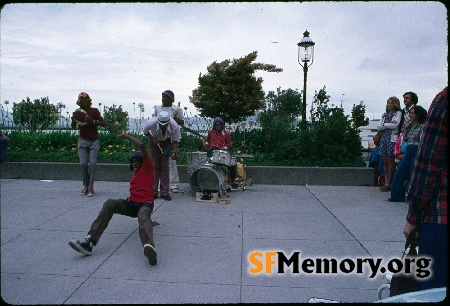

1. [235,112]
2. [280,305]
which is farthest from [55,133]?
[280,305]

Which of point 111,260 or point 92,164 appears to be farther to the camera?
point 92,164

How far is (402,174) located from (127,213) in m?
5.02

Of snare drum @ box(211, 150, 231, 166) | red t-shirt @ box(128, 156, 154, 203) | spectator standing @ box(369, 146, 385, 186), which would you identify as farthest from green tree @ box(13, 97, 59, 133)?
spectator standing @ box(369, 146, 385, 186)

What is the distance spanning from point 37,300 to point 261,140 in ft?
27.8

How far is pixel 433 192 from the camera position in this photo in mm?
2477

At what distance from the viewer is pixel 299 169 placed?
30.3 ft

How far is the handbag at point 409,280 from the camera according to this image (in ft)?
8.29

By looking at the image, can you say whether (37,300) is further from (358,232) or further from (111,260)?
(358,232)

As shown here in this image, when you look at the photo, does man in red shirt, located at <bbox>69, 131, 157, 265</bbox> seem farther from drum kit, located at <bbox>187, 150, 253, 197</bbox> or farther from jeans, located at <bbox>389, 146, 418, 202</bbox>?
jeans, located at <bbox>389, 146, 418, 202</bbox>

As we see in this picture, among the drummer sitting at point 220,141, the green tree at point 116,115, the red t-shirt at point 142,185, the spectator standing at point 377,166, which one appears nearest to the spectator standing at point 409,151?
the spectator standing at point 377,166

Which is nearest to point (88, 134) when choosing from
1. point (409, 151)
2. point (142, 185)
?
point (142, 185)

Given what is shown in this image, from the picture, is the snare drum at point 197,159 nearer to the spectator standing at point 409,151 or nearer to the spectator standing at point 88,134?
the spectator standing at point 88,134

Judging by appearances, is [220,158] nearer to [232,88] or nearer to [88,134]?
[88,134]

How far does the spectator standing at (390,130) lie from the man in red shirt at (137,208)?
5210mm
